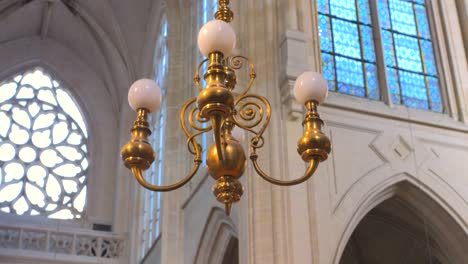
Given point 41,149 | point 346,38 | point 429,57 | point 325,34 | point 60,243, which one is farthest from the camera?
point 41,149

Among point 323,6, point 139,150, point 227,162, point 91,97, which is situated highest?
point 91,97

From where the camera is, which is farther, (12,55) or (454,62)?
(12,55)

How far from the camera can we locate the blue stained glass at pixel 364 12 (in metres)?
9.90

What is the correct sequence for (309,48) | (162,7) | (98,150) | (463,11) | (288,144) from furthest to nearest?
(98,150)
(162,7)
(463,11)
(309,48)
(288,144)

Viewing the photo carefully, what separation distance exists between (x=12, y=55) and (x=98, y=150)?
2839 mm

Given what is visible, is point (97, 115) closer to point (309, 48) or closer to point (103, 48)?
point (103, 48)

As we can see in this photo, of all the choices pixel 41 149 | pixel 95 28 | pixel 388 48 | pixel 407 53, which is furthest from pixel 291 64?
pixel 41 149

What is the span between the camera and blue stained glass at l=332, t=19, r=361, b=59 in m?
9.52

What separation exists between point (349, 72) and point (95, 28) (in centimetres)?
797

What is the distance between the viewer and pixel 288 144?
793cm

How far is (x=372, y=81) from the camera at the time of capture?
30.9ft

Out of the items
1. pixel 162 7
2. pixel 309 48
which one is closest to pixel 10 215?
pixel 162 7

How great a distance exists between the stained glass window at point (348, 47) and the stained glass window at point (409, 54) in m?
0.25

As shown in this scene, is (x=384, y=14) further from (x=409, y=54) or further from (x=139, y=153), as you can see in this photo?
(x=139, y=153)
